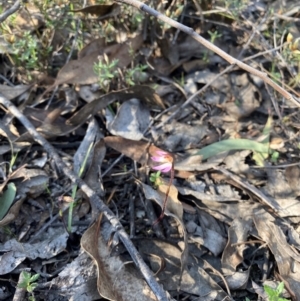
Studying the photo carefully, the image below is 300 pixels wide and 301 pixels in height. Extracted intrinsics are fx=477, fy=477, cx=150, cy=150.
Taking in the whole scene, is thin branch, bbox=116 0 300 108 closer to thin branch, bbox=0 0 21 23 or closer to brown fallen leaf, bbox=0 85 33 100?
thin branch, bbox=0 0 21 23

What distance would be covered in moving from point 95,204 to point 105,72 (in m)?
0.73

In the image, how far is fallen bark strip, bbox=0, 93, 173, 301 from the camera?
5.87ft

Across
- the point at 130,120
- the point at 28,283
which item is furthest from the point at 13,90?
the point at 28,283

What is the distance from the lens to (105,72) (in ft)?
7.97

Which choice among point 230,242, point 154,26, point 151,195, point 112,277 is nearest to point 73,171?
point 151,195

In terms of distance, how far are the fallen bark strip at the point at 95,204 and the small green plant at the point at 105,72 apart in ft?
1.36

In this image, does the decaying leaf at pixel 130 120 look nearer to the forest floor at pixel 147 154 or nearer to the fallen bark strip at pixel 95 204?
the forest floor at pixel 147 154

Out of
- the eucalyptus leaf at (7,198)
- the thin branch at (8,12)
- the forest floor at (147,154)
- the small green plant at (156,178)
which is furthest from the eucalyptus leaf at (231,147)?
the thin branch at (8,12)

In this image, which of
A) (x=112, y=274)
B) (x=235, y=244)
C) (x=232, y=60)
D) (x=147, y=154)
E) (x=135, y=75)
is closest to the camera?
(x=232, y=60)

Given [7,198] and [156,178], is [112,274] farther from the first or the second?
[7,198]

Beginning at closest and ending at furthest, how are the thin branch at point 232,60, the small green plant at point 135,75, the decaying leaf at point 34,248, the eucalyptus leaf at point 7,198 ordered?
1. the thin branch at point 232,60
2. the decaying leaf at point 34,248
3. the eucalyptus leaf at point 7,198
4. the small green plant at point 135,75

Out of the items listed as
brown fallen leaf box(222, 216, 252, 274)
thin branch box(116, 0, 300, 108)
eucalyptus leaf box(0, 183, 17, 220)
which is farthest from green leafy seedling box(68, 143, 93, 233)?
thin branch box(116, 0, 300, 108)

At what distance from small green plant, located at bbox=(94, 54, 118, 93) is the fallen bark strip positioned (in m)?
0.42

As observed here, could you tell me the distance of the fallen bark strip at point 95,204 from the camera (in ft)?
5.87
